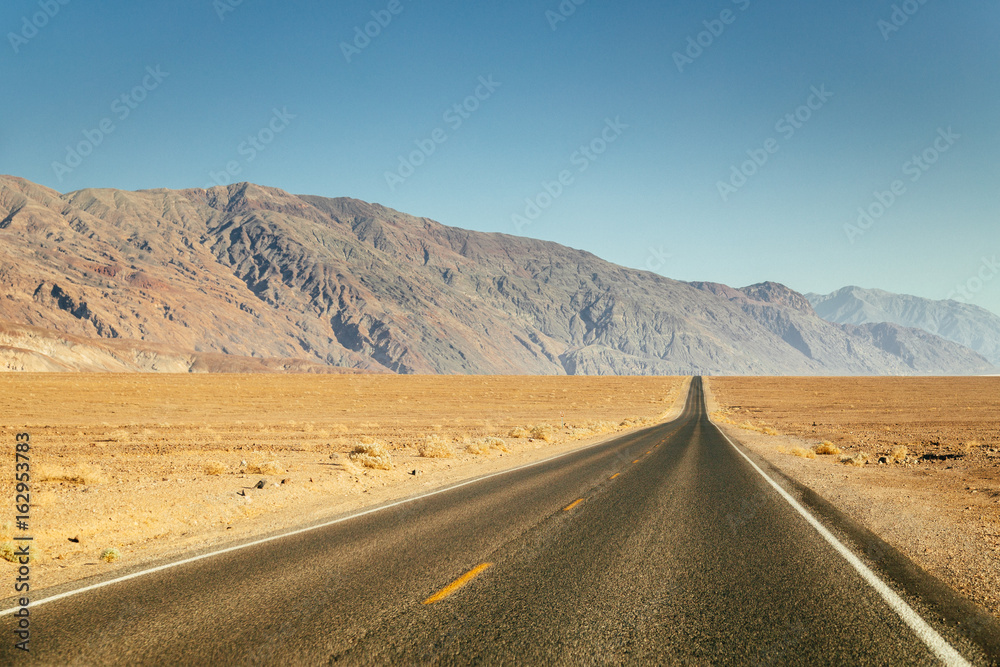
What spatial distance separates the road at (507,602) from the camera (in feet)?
14.8

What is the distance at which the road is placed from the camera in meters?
4.50

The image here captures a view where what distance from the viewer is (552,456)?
70.5 feet

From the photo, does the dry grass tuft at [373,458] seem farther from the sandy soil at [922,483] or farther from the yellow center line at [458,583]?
the sandy soil at [922,483]

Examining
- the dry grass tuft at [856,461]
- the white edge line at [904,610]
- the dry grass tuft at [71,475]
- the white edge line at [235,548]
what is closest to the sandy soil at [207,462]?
the dry grass tuft at [71,475]

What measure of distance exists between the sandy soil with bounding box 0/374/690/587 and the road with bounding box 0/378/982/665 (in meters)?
1.90

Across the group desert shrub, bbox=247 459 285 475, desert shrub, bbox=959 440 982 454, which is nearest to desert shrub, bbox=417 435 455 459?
desert shrub, bbox=247 459 285 475

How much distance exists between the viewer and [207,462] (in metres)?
17.2

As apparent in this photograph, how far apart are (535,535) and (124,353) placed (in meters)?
141

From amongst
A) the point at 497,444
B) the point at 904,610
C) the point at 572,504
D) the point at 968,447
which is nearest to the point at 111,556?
the point at 572,504

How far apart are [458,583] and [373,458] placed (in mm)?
12123

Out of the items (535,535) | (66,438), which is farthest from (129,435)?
(535,535)

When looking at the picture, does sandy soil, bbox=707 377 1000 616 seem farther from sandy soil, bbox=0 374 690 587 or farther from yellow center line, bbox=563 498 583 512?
sandy soil, bbox=0 374 690 587

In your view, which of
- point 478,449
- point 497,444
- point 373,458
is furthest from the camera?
point 497,444

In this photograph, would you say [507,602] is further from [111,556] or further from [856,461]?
[856,461]
